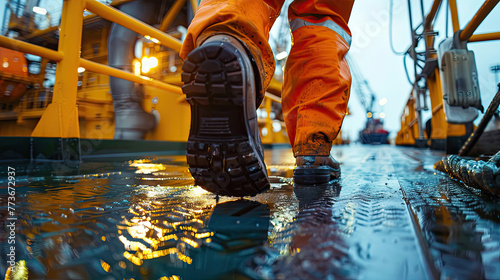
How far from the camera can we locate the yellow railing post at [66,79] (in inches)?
58.8

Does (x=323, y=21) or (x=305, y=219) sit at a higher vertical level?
(x=323, y=21)

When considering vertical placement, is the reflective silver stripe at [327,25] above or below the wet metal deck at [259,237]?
above

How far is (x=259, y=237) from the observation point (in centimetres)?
38

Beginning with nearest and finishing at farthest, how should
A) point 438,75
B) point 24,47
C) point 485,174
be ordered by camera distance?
1. point 485,174
2. point 24,47
3. point 438,75

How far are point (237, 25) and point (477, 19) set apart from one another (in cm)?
185

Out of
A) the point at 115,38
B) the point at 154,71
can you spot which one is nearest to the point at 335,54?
the point at 115,38

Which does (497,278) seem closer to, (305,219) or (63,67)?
(305,219)

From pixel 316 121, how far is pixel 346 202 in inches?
14.7

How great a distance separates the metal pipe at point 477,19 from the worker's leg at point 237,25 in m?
1.60

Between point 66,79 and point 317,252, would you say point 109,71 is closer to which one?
point 66,79

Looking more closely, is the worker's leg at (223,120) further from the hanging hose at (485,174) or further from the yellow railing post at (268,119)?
the yellow railing post at (268,119)

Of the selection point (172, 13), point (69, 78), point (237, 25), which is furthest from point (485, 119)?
point (172, 13)

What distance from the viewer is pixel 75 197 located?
26.2 inches

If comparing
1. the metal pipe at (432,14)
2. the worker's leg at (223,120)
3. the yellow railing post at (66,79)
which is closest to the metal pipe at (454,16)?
the metal pipe at (432,14)
